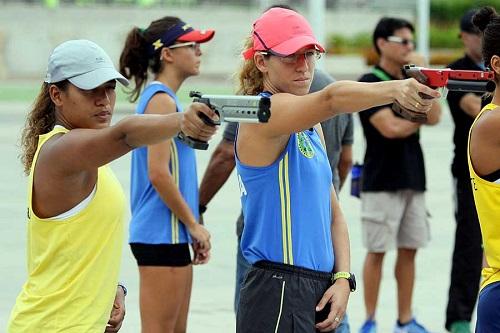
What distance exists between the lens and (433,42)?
38.8 m

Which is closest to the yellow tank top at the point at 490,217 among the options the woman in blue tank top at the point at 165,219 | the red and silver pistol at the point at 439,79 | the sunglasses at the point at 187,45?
the red and silver pistol at the point at 439,79

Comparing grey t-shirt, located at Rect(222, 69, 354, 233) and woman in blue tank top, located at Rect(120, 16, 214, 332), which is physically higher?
grey t-shirt, located at Rect(222, 69, 354, 233)

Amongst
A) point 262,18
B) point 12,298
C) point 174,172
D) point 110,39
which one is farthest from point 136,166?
point 110,39

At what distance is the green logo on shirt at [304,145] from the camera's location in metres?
4.22

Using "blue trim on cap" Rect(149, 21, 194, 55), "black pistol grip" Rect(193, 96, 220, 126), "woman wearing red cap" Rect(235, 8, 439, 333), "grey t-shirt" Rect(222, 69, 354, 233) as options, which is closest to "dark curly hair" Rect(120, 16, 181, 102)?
"blue trim on cap" Rect(149, 21, 194, 55)

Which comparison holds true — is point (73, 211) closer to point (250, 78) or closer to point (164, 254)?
point (250, 78)

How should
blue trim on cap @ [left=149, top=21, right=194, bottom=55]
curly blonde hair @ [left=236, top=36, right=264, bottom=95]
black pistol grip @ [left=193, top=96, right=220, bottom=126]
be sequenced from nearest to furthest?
black pistol grip @ [left=193, top=96, right=220, bottom=126], curly blonde hair @ [left=236, top=36, right=264, bottom=95], blue trim on cap @ [left=149, top=21, right=194, bottom=55]

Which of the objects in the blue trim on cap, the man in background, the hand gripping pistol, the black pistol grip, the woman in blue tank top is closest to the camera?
the hand gripping pistol

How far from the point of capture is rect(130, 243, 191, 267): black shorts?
6051mm

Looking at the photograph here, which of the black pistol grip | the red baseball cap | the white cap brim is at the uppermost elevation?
the red baseball cap

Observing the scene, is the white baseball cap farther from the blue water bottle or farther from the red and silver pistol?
the blue water bottle

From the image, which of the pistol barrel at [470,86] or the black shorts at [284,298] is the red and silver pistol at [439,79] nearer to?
the pistol barrel at [470,86]

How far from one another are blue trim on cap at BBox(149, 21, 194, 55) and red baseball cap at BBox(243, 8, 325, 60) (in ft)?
6.63

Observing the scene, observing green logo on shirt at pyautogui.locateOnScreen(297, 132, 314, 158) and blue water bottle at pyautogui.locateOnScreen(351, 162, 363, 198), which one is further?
blue water bottle at pyautogui.locateOnScreen(351, 162, 363, 198)
